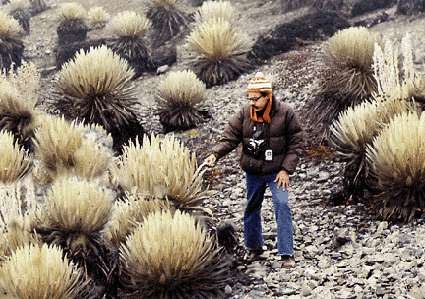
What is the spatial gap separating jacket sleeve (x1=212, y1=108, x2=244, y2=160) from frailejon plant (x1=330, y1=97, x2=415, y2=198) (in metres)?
1.68

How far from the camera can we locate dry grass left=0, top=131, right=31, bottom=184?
7.19 m

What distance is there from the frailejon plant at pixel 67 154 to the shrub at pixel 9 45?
943 cm

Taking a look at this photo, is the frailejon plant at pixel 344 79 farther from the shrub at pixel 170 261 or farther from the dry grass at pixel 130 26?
the dry grass at pixel 130 26

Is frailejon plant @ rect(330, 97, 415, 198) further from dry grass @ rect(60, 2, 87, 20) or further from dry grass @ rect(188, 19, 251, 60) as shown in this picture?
dry grass @ rect(60, 2, 87, 20)

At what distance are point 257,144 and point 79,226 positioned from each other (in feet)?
5.68

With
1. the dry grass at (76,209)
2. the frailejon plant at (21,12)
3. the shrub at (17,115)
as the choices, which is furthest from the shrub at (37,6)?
the dry grass at (76,209)

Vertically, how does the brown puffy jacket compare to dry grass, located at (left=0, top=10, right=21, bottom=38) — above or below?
below

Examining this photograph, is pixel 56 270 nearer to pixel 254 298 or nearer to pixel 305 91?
pixel 254 298

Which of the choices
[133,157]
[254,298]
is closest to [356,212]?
[254,298]

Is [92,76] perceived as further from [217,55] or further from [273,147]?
[273,147]

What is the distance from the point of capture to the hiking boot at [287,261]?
215 inches

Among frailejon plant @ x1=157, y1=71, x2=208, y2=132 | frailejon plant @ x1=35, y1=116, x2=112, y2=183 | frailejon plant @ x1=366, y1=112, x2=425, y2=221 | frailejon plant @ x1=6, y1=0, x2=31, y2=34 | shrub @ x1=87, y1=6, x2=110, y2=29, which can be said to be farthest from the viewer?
frailejon plant @ x1=6, y1=0, x2=31, y2=34

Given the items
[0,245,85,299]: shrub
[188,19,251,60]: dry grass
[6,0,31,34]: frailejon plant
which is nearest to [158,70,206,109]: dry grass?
[188,19,251,60]: dry grass

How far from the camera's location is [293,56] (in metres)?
13.3
